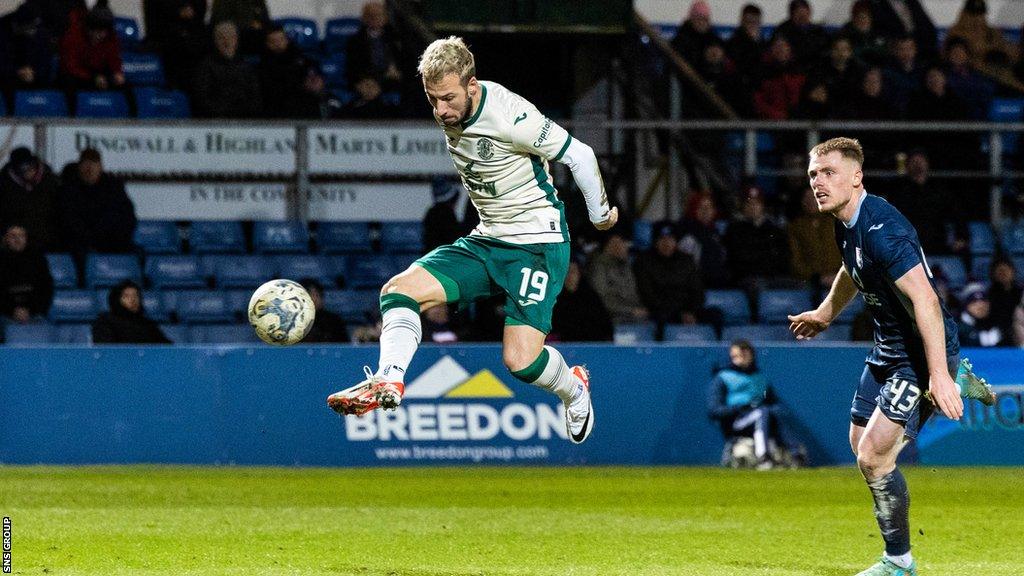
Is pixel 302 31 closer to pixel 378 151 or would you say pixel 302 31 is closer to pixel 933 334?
pixel 378 151

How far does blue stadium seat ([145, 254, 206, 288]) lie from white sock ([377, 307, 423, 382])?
32.3 feet

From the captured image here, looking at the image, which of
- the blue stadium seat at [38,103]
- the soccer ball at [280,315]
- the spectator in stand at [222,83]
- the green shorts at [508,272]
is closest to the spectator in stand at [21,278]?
the blue stadium seat at [38,103]

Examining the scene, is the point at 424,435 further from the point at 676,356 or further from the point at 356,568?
the point at 356,568

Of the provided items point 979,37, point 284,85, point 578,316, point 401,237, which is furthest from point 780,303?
point 979,37

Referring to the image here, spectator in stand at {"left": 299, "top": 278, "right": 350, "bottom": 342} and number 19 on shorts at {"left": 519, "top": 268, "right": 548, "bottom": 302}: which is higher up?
number 19 on shorts at {"left": 519, "top": 268, "right": 548, "bottom": 302}

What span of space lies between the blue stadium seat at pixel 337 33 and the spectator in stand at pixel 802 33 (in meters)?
5.42

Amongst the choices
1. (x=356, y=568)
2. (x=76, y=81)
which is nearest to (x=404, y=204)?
Answer: (x=76, y=81)

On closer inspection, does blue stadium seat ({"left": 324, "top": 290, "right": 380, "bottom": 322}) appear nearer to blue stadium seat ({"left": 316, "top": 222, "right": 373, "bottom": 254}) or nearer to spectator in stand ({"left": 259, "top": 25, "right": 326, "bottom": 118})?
blue stadium seat ({"left": 316, "top": 222, "right": 373, "bottom": 254})

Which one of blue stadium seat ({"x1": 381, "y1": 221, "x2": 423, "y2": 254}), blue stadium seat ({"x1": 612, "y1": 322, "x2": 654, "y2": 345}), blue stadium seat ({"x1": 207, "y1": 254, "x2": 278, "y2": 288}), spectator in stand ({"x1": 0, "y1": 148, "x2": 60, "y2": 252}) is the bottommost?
blue stadium seat ({"x1": 612, "y1": 322, "x2": 654, "y2": 345})

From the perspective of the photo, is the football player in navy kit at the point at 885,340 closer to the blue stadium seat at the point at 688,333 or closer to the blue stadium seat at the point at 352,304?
the blue stadium seat at the point at 688,333

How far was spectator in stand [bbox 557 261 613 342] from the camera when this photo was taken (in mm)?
15766

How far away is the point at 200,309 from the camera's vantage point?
16.8 meters

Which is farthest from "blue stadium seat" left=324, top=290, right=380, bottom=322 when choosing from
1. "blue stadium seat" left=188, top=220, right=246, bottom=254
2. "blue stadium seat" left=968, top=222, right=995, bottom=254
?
"blue stadium seat" left=968, top=222, right=995, bottom=254

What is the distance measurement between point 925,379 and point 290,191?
458 inches
